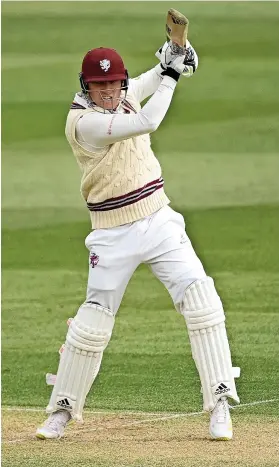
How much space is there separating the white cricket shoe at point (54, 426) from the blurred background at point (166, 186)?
33.2 inches

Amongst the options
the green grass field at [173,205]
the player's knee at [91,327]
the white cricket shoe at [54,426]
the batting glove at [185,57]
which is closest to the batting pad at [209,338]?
the green grass field at [173,205]

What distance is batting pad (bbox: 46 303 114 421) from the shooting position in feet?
22.3

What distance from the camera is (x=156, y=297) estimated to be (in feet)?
33.8

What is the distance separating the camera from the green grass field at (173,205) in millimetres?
7113

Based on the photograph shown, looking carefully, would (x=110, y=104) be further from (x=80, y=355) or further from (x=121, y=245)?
(x=80, y=355)

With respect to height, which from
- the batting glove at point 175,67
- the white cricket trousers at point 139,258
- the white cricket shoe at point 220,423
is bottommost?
the white cricket shoe at point 220,423

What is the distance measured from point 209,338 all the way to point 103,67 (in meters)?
1.34

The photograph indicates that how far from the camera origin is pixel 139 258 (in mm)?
6770

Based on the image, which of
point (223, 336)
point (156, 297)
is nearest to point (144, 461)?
point (223, 336)

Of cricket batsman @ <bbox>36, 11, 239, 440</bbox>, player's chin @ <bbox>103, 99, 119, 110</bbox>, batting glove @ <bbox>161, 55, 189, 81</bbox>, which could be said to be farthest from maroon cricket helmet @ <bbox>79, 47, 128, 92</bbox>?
batting glove @ <bbox>161, 55, 189, 81</bbox>

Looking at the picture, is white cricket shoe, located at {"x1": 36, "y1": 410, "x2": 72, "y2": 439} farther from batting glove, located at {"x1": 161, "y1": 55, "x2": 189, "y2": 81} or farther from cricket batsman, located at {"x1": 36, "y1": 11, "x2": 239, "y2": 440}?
batting glove, located at {"x1": 161, "y1": 55, "x2": 189, "y2": 81}

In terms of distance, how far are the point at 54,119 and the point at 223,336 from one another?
31.8 feet

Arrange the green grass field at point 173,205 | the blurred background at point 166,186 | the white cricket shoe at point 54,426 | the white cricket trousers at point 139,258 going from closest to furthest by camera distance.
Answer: the white cricket trousers at point 139,258, the white cricket shoe at point 54,426, the green grass field at point 173,205, the blurred background at point 166,186

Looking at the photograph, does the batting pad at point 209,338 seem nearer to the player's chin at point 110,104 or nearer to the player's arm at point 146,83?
the player's chin at point 110,104
